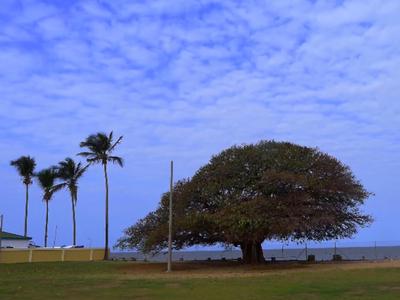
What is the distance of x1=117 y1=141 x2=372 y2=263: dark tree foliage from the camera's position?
117 feet

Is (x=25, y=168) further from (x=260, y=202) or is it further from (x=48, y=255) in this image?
(x=260, y=202)

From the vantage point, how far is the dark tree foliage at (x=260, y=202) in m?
35.8

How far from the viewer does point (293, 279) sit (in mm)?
25969

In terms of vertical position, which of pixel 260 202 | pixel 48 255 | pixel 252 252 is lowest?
pixel 48 255

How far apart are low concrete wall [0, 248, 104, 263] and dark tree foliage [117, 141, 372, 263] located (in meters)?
17.9

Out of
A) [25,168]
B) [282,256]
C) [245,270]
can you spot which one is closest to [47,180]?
[25,168]

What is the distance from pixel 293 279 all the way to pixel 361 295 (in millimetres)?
7358

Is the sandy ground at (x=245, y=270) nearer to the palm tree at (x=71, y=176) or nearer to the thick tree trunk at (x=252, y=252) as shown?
the thick tree trunk at (x=252, y=252)

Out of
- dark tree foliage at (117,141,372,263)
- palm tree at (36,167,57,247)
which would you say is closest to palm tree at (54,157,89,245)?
palm tree at (36,167,57,247)

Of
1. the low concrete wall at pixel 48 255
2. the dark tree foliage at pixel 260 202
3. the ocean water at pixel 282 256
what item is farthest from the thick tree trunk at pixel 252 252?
the low concrete wall at pixel 48 255

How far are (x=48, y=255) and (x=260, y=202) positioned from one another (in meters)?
28.7

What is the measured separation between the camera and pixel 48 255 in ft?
188

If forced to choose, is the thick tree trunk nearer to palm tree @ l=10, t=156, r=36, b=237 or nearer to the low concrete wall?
the low concrete wall

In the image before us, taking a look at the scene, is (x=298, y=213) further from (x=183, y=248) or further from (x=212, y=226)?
(x=183, y=248)
